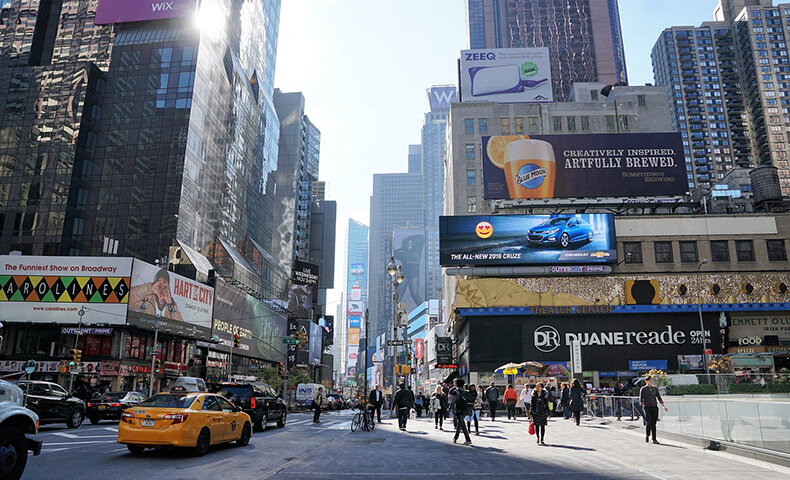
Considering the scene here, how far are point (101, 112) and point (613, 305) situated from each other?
69329 millimetres

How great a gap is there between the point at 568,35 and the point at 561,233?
137081 mm

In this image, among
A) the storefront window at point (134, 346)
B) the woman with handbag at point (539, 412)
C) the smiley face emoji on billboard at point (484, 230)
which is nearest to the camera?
the woman with handbag at point (539, 412)

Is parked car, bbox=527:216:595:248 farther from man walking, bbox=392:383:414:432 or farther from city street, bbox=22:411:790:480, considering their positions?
city street, bbox=22:411:790:480

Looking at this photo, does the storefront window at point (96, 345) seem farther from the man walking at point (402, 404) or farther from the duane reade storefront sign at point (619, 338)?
the duane reade storefront sign at point (619, 338)

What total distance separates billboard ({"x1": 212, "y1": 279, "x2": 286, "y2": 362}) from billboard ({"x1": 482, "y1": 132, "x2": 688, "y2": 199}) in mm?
35766

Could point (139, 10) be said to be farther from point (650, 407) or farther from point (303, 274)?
point (650, 407)

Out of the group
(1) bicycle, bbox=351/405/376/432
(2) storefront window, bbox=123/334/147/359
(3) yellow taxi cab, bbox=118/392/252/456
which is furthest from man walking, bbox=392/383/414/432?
(2) storefront window, bbox=123/334/147/359

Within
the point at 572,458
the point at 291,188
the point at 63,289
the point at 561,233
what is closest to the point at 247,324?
the point at 63,289

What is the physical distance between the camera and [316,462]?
12.0 meters

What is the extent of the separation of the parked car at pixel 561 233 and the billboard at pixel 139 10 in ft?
191

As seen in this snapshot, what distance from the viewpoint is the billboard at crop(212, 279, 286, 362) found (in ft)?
228

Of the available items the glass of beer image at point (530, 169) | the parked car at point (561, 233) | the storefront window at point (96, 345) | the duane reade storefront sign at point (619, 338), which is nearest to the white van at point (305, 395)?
the storefront window at point (96, 345)

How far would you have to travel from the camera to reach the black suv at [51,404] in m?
18.9

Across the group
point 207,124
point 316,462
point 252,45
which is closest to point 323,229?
point 252,45
